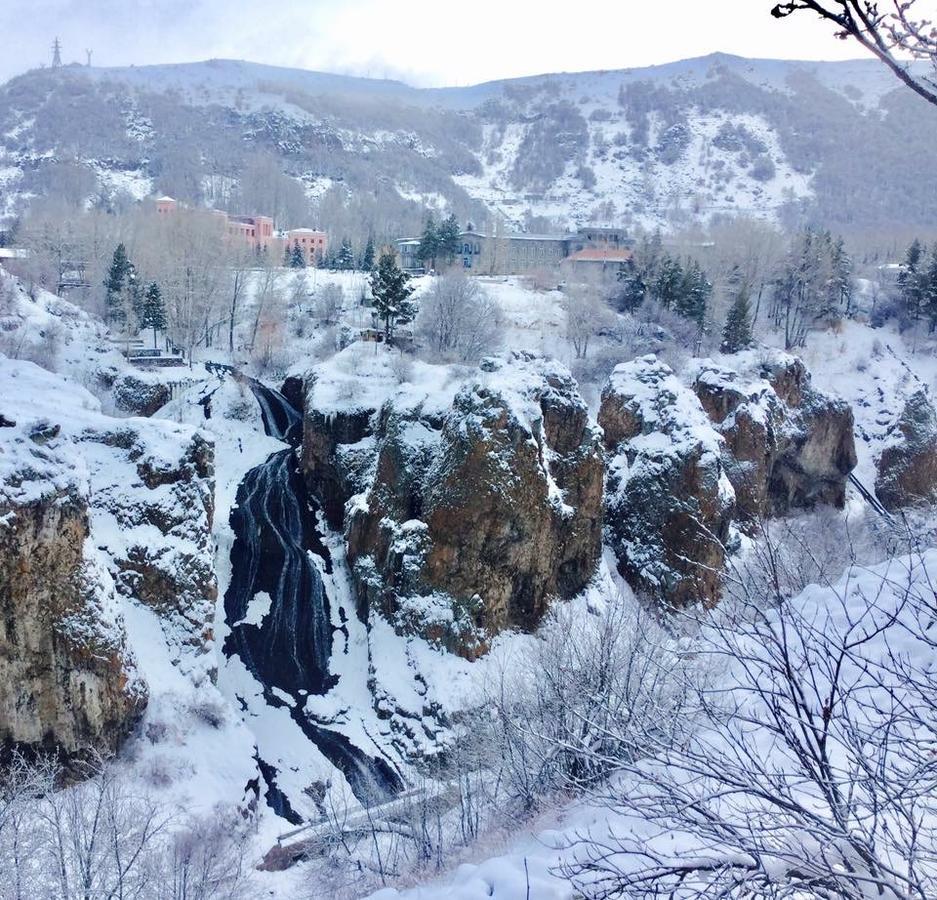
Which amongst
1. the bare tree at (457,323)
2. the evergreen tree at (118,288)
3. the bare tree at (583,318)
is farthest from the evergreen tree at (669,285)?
the evergreen tree at (118,288)

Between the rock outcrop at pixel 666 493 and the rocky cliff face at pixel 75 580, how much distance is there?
47.1 ft

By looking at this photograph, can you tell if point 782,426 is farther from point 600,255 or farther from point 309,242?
point 309,242

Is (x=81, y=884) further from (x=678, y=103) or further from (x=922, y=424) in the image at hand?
(x=678, y=103)

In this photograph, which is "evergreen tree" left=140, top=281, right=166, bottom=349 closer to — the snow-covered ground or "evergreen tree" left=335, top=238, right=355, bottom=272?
the snow-covered ground

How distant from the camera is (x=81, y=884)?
9875 millimetres

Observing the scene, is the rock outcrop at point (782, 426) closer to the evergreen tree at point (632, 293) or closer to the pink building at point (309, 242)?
the evergreen tree at point (632, 293)

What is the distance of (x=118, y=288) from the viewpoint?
4122 centimetres

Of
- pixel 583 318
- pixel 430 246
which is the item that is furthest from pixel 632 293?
pixel 430 246

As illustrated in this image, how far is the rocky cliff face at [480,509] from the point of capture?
20.2 m

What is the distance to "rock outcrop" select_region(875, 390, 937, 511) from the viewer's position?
103ft

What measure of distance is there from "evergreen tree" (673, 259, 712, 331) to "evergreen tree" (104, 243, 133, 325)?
34499 mm

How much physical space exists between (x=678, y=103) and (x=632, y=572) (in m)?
191

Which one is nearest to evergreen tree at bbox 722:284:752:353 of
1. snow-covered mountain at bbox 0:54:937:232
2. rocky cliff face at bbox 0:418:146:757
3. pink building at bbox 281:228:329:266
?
rocky cliff face at bbox 0:418:146:757

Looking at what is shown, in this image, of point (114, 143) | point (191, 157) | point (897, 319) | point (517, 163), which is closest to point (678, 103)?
point (517, 163)
